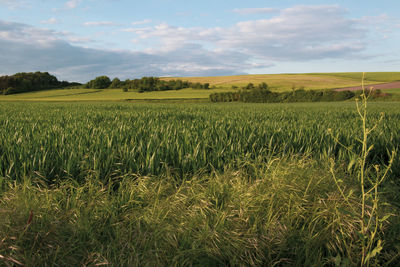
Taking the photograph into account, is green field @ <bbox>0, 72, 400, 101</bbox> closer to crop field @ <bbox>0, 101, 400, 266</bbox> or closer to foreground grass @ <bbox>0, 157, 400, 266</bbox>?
crop field @ <bbox>0, 101, 400, 266</bbox>

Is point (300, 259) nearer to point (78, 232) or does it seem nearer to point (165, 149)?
point (78, 232)

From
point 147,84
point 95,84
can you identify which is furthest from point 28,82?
point 147,84

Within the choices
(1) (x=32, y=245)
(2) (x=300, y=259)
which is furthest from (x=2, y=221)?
(2) (x=300, y=259)

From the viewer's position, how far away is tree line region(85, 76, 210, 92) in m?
69.1

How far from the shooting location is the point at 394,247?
231 cm

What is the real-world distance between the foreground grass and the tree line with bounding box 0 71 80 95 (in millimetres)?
85513

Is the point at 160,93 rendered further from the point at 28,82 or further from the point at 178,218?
the point at 178,218

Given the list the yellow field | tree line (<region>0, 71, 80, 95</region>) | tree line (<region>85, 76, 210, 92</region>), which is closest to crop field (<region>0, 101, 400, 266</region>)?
the yellow field

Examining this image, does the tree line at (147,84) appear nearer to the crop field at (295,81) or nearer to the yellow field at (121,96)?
the yellow field at (121,96)

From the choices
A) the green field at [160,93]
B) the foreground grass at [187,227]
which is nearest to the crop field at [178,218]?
the foreground grass at [187,227]

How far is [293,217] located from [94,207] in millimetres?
1965

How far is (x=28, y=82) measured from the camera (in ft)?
256

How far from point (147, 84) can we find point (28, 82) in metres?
37.3

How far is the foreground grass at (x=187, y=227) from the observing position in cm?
206
